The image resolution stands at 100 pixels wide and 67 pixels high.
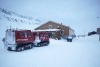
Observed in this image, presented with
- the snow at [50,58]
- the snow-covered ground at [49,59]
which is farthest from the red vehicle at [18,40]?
the snow-covered ground at [49,59]

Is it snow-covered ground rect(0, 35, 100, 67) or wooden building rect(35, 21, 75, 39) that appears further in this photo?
wooden building rect(35, 21, 75, 39)

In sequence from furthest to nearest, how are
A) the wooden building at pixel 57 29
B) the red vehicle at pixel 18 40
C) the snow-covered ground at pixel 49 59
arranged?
the wooden building at pixel 57 29 → the red vehicle at pixel 18 40 → the snow-covered ground at pixel 49 59

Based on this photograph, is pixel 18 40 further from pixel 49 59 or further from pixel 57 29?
pixel 57 29

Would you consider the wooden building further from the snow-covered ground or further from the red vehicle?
the snow-covered ground

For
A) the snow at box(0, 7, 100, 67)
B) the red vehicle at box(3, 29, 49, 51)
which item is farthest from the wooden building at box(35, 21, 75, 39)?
the snow at box(0, 7, 100, 67)

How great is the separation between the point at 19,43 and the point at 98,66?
10673 millimetres

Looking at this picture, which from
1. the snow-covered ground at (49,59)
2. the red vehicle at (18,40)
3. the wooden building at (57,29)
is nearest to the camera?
the snow-covered ground at (49,59)

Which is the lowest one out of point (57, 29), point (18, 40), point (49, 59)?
point (49, 59)

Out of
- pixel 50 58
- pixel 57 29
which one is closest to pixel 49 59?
pixel 50 58

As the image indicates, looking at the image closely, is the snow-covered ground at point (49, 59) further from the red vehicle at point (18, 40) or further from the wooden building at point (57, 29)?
the wooden building at point (57, 29)

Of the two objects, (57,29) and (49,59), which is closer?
(49,59)

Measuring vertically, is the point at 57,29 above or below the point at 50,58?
above

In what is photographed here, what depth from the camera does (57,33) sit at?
37031 millimetres

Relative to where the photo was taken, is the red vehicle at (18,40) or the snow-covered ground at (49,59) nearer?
the snow-covered ground at (49,59)
